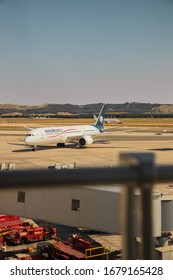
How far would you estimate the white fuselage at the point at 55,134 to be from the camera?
132ft

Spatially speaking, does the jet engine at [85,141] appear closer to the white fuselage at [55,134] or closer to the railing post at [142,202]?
the white fuselage at [55,134]

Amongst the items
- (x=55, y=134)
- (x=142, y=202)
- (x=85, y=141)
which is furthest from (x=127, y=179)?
(x=85, y=141)

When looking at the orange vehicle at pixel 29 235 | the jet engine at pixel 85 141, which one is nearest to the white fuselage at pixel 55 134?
the jet engine at pixel 85 141

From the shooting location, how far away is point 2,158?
36.1 m

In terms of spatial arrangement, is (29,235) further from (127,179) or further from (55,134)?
(55,134)

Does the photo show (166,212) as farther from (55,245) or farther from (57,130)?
(57,130)

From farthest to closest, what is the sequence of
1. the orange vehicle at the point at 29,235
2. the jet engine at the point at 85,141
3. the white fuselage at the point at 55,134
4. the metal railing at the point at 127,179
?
1. the jet engine at the point at 85,141
2. the white fuselage at the point at 55,134
3. the orange vehicle at the point at 29,235
4. the metal railing at the point at 127,179

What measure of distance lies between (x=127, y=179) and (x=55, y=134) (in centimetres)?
4044

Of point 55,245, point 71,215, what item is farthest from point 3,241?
point 71,215

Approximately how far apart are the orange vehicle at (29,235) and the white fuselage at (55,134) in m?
26.6

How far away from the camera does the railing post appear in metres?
1.82

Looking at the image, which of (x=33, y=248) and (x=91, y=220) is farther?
(x=33, y=248)
